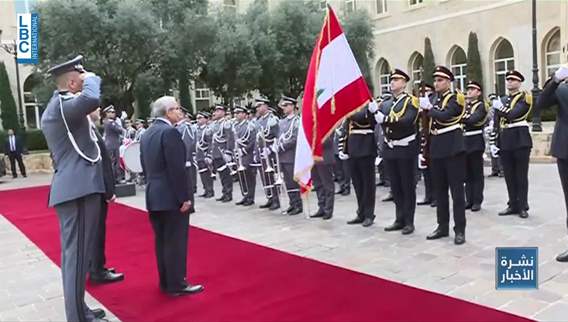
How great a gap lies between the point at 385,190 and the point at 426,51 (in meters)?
18.8

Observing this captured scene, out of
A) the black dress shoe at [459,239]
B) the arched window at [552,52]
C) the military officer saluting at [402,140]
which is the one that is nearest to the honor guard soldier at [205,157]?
the military officer saluting at [402,140]

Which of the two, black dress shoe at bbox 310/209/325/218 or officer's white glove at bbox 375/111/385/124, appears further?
→ black dress shoe at bbox 310/209/325/218

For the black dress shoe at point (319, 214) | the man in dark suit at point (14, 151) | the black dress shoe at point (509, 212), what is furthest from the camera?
the man in dark suit at point (14, 151)

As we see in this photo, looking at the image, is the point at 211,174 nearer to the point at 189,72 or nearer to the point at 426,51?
the point at 189,72

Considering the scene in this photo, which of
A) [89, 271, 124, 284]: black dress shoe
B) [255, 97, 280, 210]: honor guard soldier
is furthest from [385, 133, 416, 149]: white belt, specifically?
[89, 271, 124, 284]: black dress shoe

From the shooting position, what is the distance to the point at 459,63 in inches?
1087

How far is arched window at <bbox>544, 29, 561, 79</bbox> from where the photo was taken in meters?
23.7

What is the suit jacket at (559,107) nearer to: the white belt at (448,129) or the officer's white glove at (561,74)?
the officer's white glove at (561,74)

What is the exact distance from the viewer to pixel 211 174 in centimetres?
1164

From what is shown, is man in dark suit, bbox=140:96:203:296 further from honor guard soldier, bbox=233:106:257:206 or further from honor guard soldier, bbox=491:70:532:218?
honor guard soldier, bbox=233:106:257:206

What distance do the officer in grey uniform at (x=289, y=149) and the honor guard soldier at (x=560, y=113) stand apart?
157 inches

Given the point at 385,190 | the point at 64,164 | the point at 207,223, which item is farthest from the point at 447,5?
the point at 64,164

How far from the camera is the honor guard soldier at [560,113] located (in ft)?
17.4

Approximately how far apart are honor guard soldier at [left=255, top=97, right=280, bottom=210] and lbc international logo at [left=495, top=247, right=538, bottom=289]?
5474 mm
